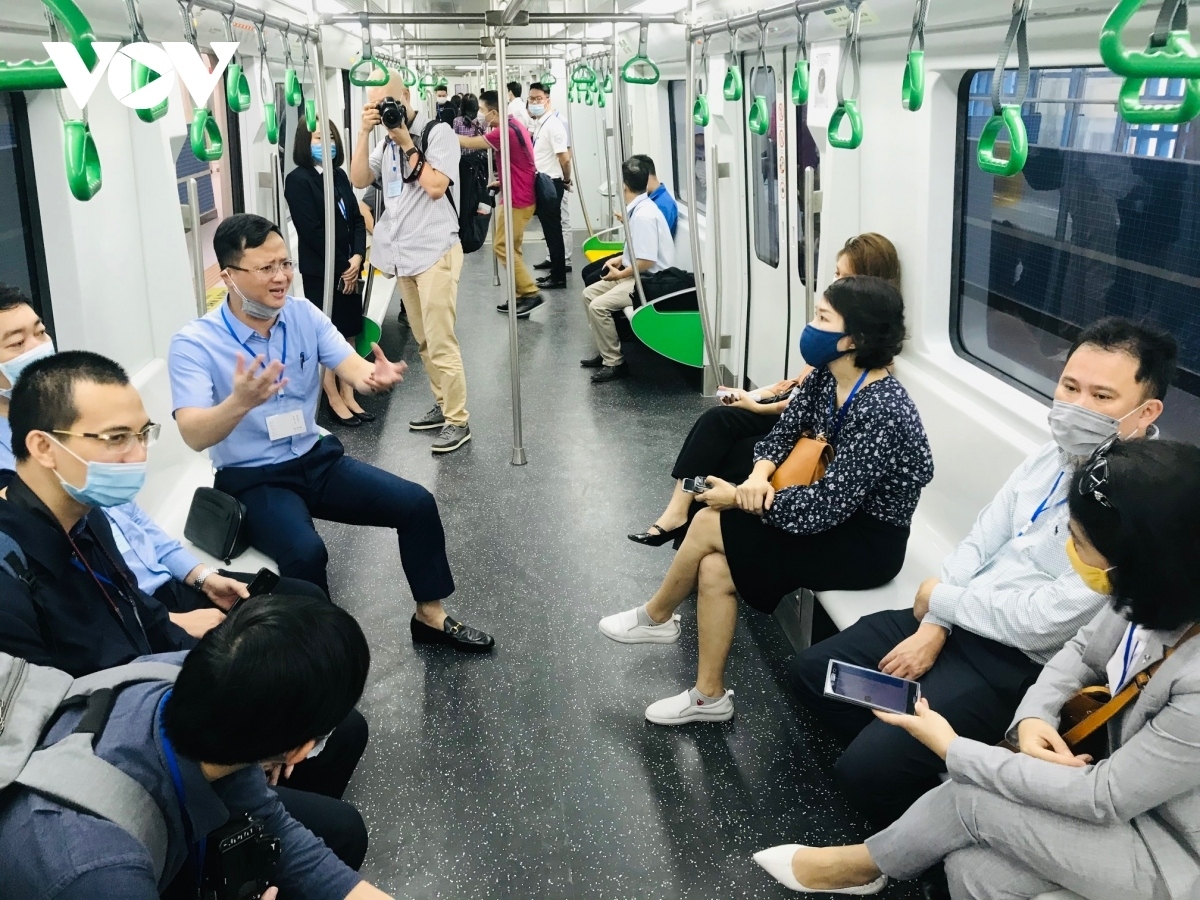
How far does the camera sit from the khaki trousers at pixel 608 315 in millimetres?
6605

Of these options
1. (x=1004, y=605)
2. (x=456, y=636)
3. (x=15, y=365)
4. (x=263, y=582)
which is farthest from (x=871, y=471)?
(x=15, y=365)

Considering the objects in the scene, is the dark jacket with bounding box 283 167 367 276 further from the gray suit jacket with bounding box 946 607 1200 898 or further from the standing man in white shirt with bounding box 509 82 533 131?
the standing man in white shirt with bounding box 509 82 533 131

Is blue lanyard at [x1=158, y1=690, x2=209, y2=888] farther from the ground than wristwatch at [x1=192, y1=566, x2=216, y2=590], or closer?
farther from the ground

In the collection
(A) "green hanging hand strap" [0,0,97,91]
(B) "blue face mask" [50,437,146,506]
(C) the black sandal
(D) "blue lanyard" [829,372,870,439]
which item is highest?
(A) "green hanging hand strap" [0,0,97,91]

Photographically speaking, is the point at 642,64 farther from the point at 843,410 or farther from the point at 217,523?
the point at 217,523

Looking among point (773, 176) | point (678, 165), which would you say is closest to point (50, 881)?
point (773, 176)

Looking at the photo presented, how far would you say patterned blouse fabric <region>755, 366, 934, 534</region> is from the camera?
271cm

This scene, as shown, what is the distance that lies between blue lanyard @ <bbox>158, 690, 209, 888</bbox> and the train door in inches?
165

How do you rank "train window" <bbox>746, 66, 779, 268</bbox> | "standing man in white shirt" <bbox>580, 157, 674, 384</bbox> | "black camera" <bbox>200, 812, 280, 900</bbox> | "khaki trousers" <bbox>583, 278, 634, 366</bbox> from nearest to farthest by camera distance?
"black camera" <bbox>200, 812, 280, 900</bbox>
"train window" <bbox>746, 66, 779, 268</bbox>
"standing man in white shirt" <bbox>580, 157, 674, 384</bbox>
"khaki trousers" <bbox>583, 278, 634, 366</bbox>

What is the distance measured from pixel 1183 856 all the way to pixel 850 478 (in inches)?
50.4

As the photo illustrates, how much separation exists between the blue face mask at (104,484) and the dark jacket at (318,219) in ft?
12.3

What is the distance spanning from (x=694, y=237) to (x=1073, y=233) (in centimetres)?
246

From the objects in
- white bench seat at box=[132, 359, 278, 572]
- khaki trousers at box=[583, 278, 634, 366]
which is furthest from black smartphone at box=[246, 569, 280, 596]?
khaki trousers at box=[583, 278, 634, 366]

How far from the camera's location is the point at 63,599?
1874 mm
